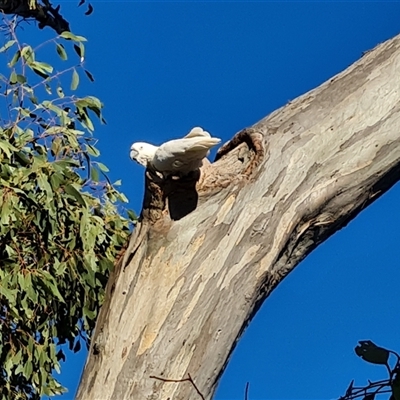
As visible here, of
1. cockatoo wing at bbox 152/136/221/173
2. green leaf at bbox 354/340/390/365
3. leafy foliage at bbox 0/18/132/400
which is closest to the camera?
green leaf at bbox 354/340/390/365

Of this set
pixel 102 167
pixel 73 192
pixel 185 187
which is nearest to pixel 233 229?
pixel 185 187

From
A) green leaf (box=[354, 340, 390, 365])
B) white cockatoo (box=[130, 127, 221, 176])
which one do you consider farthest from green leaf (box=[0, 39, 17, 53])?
green leaf (box=[354, 340, 390, 365])

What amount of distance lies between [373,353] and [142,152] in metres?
0.43

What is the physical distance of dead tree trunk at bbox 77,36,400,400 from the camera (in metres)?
1.12

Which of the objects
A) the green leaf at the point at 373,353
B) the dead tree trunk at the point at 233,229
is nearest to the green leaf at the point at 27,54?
the dead tree trunk at the point at 233,229

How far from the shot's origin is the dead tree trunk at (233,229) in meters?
1.12

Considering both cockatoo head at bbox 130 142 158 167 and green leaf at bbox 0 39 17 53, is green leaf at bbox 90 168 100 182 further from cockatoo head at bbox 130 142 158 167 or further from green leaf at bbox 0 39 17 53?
cockatoo head at bbox 130 142 158 167

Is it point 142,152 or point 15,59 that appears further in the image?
point 15,59

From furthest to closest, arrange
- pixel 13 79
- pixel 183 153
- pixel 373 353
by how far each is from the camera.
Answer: pixel 13 79 → pixel 183 153 → pixel 373 353

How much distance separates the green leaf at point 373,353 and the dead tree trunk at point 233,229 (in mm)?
172

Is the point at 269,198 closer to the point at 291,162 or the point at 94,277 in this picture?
the point at 291,162

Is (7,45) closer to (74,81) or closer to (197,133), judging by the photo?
(74,81)

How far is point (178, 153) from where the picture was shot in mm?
1163

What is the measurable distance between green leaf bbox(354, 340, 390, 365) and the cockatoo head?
1.30 ft
